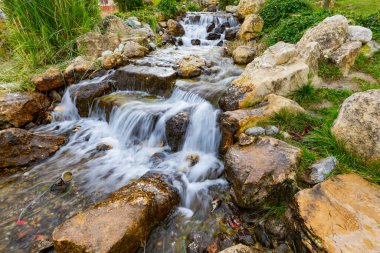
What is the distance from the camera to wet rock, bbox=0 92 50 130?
529cm

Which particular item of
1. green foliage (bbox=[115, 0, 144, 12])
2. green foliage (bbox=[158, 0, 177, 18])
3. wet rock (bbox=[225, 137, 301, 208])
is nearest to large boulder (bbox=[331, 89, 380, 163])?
wet rock (bbox=[225, 137, 301, 208])

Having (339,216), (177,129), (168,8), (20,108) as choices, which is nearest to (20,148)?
(20,108)

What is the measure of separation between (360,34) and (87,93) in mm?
6875

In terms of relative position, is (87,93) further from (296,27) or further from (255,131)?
(296,27)

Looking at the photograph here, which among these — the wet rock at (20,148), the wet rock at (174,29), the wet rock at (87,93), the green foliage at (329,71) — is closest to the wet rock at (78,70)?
the wet rock at (87,93)

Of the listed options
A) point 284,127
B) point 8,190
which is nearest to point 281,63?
point 284,127

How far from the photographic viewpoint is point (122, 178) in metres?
4.10

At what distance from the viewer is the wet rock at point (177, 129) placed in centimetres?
455

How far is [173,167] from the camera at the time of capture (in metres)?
4.14

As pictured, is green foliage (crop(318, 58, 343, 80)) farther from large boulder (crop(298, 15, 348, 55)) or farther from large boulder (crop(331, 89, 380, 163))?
large boulder (crop(331, 89, 380, 163))

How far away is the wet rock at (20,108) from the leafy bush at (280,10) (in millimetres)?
7712

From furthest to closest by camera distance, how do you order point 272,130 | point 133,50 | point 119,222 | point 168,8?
1. point 168,8
2. point 133,50
3. point 272,130
4. point 119,222

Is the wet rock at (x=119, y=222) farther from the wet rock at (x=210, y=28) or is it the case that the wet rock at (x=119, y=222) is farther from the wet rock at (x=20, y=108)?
the wet rock at (x=210, y=28)

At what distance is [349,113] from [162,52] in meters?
6.95
